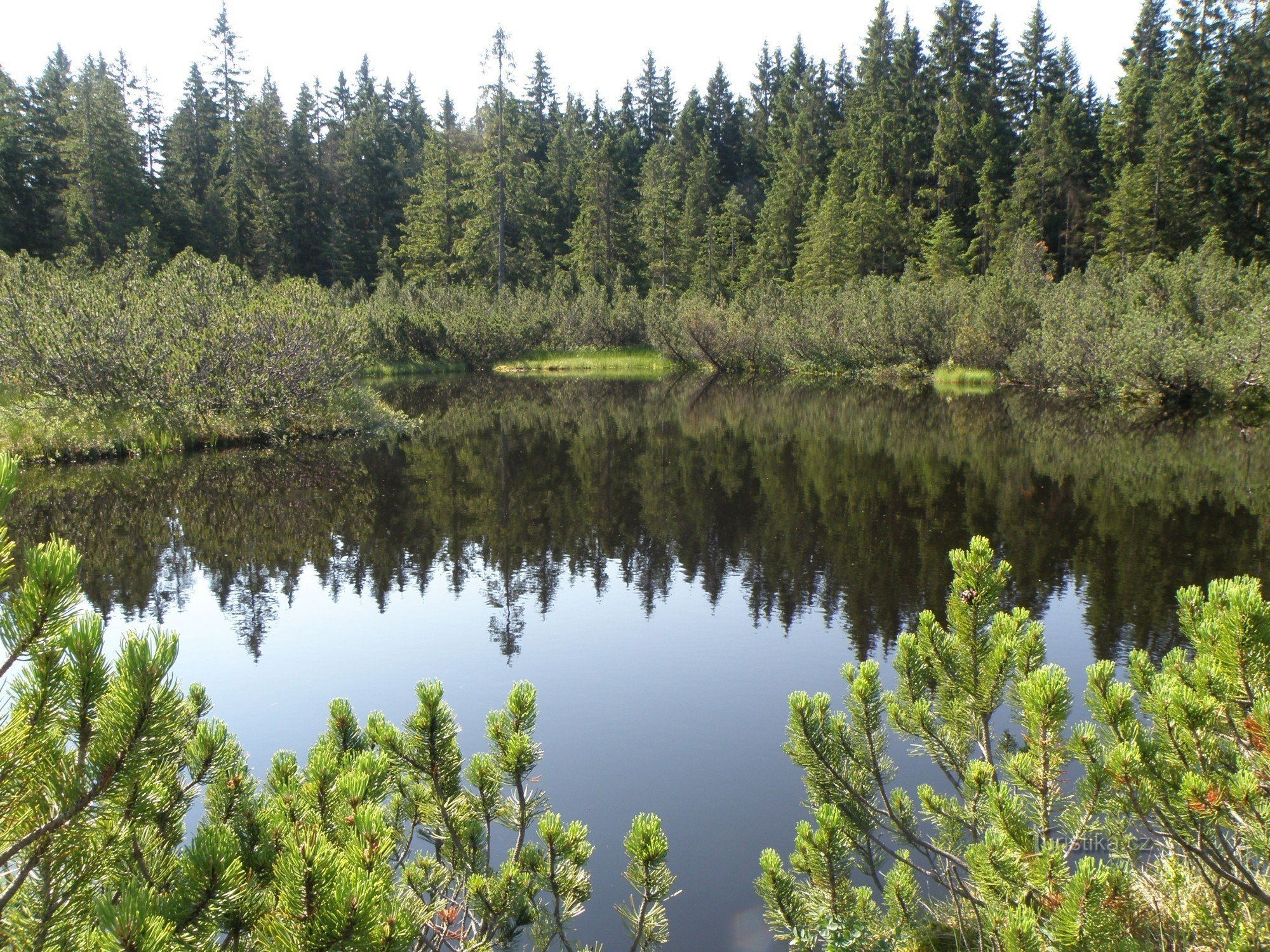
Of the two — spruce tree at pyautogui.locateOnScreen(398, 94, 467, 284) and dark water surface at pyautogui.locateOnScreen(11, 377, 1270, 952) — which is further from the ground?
spruce tree at pyautogui.locateOnScreen(398, 94, 467, 284)

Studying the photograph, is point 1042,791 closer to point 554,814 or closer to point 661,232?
point 554,814

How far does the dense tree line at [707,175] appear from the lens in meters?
52.2

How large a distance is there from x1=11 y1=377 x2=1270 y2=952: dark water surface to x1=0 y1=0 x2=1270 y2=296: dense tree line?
3332cm

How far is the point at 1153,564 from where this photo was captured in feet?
35.3

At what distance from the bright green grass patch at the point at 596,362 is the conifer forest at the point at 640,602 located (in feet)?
1.03

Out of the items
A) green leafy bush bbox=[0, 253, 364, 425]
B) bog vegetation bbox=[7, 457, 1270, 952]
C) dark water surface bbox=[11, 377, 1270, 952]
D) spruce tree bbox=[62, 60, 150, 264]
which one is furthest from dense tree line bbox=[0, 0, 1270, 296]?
bog vegetation bbox=[7, 457, 1270, 952]

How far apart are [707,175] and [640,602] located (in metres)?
63.0

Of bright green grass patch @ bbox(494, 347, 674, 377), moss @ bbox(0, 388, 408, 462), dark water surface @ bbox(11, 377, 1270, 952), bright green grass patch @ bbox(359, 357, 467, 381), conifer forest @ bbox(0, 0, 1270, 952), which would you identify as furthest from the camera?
bright green grass patch @ bbox(494, 347, 674, 377)

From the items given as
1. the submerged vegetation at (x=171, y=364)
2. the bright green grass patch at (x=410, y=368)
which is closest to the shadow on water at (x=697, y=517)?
the submerged vegetation at (x=171, y=364)

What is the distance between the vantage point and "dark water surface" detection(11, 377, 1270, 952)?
6.52 m

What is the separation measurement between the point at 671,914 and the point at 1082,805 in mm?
2568

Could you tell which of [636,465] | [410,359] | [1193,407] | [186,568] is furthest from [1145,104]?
[186,568]

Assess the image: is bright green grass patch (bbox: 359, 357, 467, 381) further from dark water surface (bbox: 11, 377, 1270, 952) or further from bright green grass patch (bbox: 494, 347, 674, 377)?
dark water surface (bbox: 11, 377, 1270, 952)

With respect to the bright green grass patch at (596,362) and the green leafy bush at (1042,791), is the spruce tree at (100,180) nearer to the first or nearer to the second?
the bright green grass patch at (596,362)
